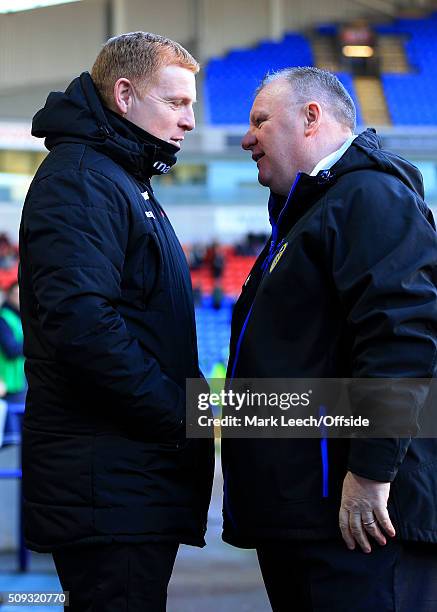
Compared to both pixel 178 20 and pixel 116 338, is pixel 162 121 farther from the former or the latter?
pixel 178 20

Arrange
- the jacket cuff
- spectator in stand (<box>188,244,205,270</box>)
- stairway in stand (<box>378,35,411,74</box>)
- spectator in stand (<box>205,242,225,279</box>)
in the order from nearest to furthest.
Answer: the jacket cuff < spectator in stand (<box>205,242,225,279</box>) < spectator in stand (<box>188,244,205,270</box>) < stairway in stand (<box>378,35,411,74</box>)

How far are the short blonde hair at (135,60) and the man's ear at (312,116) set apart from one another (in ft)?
1.00

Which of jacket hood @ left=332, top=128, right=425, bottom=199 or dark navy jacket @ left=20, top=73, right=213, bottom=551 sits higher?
jacket hood @ left=332, top=128, right=425, bottom=199

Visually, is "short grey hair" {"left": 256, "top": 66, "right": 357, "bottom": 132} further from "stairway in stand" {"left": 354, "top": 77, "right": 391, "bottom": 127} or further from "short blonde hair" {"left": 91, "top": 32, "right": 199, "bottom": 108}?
"stairway in stand" {"left": 354, "top": 77, "right": 391, "bottom": 127}

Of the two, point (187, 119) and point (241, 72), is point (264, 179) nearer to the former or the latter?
point (187, 119)

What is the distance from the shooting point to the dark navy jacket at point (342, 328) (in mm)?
1602

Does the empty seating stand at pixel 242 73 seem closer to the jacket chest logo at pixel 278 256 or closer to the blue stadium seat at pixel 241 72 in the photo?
the blue stadium seat at pixel 241 72

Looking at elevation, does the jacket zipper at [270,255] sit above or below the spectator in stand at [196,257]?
above

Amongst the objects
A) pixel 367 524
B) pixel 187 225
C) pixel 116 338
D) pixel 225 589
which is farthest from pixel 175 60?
pixel 187 225

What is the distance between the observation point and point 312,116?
188 cm

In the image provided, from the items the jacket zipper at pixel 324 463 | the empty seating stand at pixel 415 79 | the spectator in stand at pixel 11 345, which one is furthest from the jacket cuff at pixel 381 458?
the empty seating stand at pixel 415 79

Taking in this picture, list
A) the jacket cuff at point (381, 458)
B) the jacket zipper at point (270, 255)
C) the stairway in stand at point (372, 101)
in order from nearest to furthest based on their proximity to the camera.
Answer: the jacket cuff at point (381, 458), the jacket zipper at point (270, 255), the stairway in stand at point (372, 101)

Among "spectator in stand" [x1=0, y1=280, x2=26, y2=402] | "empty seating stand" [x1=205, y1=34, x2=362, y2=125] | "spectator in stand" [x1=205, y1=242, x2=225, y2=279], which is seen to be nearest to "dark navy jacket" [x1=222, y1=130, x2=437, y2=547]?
"spectator in stand" [x1=0, y1=280, x2=26, y2=402]

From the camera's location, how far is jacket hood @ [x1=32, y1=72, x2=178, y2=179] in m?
1.83
